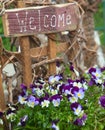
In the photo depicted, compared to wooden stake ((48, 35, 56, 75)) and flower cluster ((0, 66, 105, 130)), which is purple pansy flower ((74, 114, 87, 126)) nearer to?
flower cluster ((0, 66, 105, 130))

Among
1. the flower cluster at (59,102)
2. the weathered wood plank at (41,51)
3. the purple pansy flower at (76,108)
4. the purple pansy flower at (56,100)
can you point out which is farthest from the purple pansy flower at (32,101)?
the weathered wood plank at (41,51)

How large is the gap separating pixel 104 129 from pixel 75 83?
15.6 inches

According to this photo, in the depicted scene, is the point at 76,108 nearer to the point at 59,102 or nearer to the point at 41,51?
the point at 59,102

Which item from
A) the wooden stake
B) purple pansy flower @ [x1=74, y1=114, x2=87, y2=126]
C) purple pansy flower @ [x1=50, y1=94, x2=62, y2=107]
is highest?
the wooden stake

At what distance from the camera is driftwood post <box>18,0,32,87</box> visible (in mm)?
3520

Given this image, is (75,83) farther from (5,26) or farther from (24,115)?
(5,26)

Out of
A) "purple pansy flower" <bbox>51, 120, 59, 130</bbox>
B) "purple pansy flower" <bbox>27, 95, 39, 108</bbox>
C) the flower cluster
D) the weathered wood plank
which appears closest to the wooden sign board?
the weathered wood plank

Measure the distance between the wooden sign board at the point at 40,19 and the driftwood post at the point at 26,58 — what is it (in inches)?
3.4

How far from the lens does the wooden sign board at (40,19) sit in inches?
132

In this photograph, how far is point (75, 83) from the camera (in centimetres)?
336

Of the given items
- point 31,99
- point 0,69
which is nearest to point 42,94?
point 31,99

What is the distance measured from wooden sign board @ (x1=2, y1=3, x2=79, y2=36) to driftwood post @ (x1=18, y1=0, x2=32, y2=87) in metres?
0.09

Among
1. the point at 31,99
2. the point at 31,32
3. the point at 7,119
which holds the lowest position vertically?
the point at 7,119

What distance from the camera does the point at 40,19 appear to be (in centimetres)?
350
